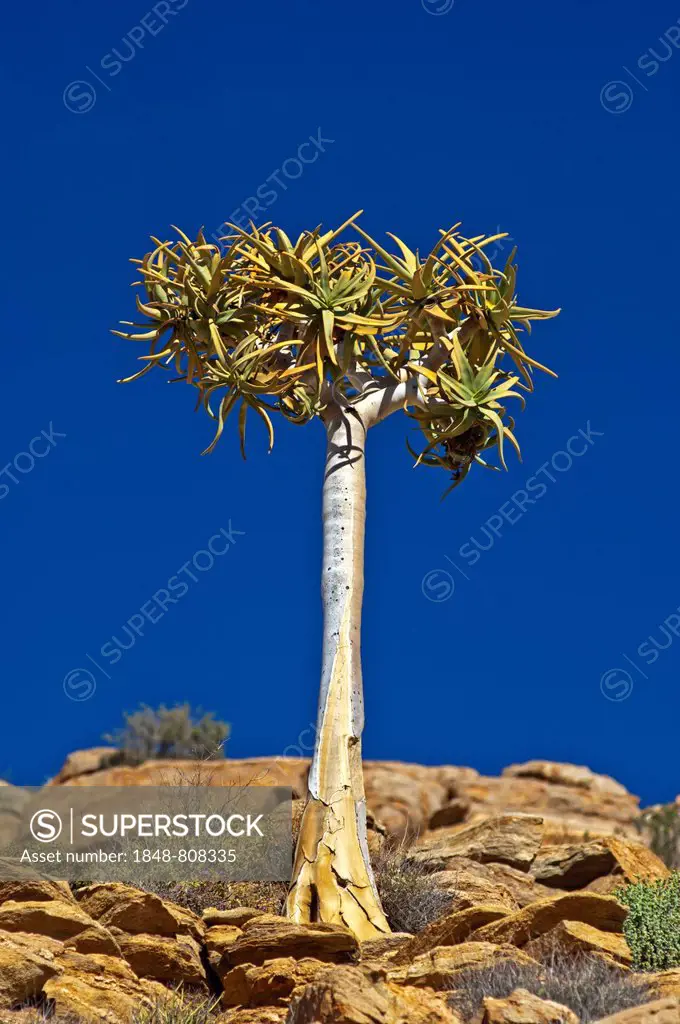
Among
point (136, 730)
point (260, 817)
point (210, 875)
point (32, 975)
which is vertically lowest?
point (32, 975)

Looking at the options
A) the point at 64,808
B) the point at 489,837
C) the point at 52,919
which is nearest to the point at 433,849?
the point at 489,837

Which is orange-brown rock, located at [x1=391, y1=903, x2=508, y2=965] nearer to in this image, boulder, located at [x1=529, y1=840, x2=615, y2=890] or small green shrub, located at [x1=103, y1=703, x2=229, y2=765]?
boulder, located at [x1=529, y1=840, x2=615, y2=890]

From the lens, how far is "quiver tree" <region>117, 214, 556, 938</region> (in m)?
13.4

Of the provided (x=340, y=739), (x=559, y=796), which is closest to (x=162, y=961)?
(x=340, y=739)

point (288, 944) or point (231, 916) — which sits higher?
point (231, 916)

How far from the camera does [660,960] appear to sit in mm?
10852

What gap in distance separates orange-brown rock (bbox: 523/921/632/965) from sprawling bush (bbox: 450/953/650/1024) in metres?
0.39

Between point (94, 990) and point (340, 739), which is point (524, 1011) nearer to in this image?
point (94, 990)

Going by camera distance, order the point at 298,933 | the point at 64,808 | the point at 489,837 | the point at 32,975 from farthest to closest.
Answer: the point at 64,808
the point at 489,837
the point at 298,933
the point at 32,975

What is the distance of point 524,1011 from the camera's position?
27.9ft

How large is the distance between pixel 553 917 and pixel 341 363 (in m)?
5.92

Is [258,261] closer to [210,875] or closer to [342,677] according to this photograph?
[342,677]

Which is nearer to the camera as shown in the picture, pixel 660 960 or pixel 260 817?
pixel 660 960

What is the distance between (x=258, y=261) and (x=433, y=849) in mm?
7190
